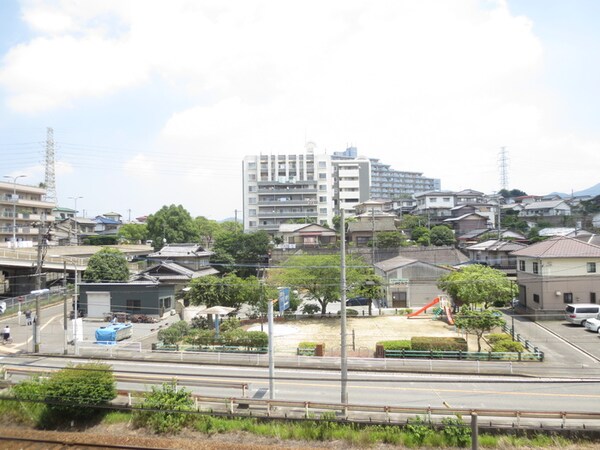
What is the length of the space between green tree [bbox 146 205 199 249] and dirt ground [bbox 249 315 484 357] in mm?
36179

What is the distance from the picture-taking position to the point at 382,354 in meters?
23.1

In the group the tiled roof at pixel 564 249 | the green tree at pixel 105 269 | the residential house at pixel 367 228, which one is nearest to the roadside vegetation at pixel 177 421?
the tiled roof at pixel 564 249

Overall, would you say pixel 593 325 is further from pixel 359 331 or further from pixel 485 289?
pixel 359 331

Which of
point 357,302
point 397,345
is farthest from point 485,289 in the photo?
point 357,302

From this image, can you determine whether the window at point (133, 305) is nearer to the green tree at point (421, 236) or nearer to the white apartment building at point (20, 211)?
the white apartment building at point (20, 211)

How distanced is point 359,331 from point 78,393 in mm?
19664

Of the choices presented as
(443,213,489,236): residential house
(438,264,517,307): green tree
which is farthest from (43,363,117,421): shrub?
(443,213,489,236): residential house

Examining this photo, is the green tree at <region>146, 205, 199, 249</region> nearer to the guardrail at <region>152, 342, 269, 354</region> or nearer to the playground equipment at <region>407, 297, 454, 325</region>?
the guardrail at <region>152, 342, 269, 354</region>

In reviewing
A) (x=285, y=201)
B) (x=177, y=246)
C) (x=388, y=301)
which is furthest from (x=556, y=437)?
(x=285, y=201)

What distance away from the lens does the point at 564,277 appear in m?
32.8

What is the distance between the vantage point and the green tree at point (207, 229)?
265ft

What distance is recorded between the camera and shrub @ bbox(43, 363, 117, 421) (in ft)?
48.2

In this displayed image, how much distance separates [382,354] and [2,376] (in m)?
18.8

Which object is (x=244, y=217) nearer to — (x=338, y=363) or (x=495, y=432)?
(x=338, y=363)
